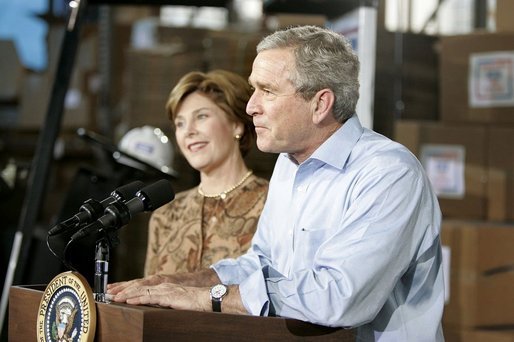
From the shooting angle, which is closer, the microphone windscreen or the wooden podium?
the wooden podium

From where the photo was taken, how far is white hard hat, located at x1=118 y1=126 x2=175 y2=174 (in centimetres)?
489

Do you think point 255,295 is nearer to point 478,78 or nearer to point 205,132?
point 205,132

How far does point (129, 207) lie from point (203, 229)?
1.18m

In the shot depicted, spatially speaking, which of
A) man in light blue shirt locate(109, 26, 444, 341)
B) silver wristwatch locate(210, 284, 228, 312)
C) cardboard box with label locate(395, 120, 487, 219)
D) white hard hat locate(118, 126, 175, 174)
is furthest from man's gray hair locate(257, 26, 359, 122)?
white hard hat locate(118, 126, 175, 174)

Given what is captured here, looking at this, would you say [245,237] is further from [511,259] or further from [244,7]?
Answer: [244,7]

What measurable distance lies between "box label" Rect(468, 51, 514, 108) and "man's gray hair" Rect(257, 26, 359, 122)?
7.82ft

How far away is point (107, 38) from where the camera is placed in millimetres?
7055

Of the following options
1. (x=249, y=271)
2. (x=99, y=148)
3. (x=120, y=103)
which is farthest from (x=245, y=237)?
(x=120, y=103)

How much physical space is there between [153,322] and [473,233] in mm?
2743

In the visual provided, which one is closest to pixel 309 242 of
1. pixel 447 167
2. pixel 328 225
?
pixel 328 225

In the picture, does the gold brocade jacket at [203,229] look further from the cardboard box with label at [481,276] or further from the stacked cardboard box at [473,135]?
the stacked cardboard box at [473,135]

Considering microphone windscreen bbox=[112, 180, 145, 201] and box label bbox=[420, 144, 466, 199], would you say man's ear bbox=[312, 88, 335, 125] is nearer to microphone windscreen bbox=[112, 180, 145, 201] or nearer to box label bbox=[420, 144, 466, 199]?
microphone windscreen bbox=[112, 180, 145, 201]

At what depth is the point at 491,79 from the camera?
463 centimetres

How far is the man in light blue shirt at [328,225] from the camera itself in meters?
2.04
